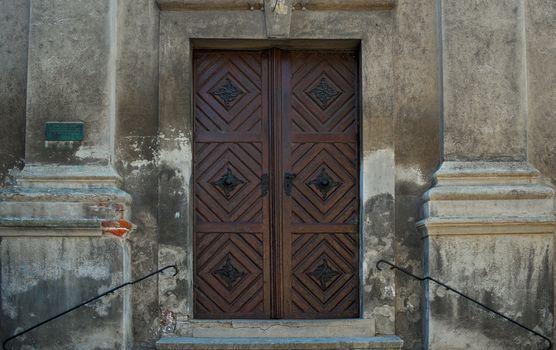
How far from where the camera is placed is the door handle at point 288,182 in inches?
332

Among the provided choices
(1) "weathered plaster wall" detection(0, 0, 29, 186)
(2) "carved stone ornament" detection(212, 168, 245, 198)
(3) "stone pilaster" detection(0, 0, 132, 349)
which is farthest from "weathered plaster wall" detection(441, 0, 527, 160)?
(1) "weathered plaster wall" detection(0, 0, 29, 186)

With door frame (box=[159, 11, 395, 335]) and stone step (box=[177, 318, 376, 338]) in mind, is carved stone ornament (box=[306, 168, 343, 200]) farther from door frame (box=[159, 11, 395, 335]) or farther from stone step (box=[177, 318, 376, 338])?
stone step (box=[177, 318, 376, 338])

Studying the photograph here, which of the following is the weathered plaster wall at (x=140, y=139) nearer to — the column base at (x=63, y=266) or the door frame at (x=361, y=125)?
the door frame at (x=361, y=125)

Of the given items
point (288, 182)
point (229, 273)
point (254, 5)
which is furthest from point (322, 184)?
point (254, 5)

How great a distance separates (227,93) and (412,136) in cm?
168

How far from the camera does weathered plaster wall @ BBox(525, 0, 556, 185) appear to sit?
832 centimetres

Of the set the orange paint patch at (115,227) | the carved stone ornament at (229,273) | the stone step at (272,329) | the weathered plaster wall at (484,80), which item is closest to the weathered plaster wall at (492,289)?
the stone step at (272,329)

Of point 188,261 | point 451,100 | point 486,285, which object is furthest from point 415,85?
point 188,261

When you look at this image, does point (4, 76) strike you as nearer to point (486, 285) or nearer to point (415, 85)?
point (415, 85)

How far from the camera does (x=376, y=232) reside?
8.23 metres

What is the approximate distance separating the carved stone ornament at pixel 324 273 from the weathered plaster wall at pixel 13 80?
8.91 ft

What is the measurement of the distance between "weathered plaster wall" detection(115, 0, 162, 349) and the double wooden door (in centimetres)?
41

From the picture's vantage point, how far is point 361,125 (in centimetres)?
844

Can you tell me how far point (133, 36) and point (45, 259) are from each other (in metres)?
2.09
